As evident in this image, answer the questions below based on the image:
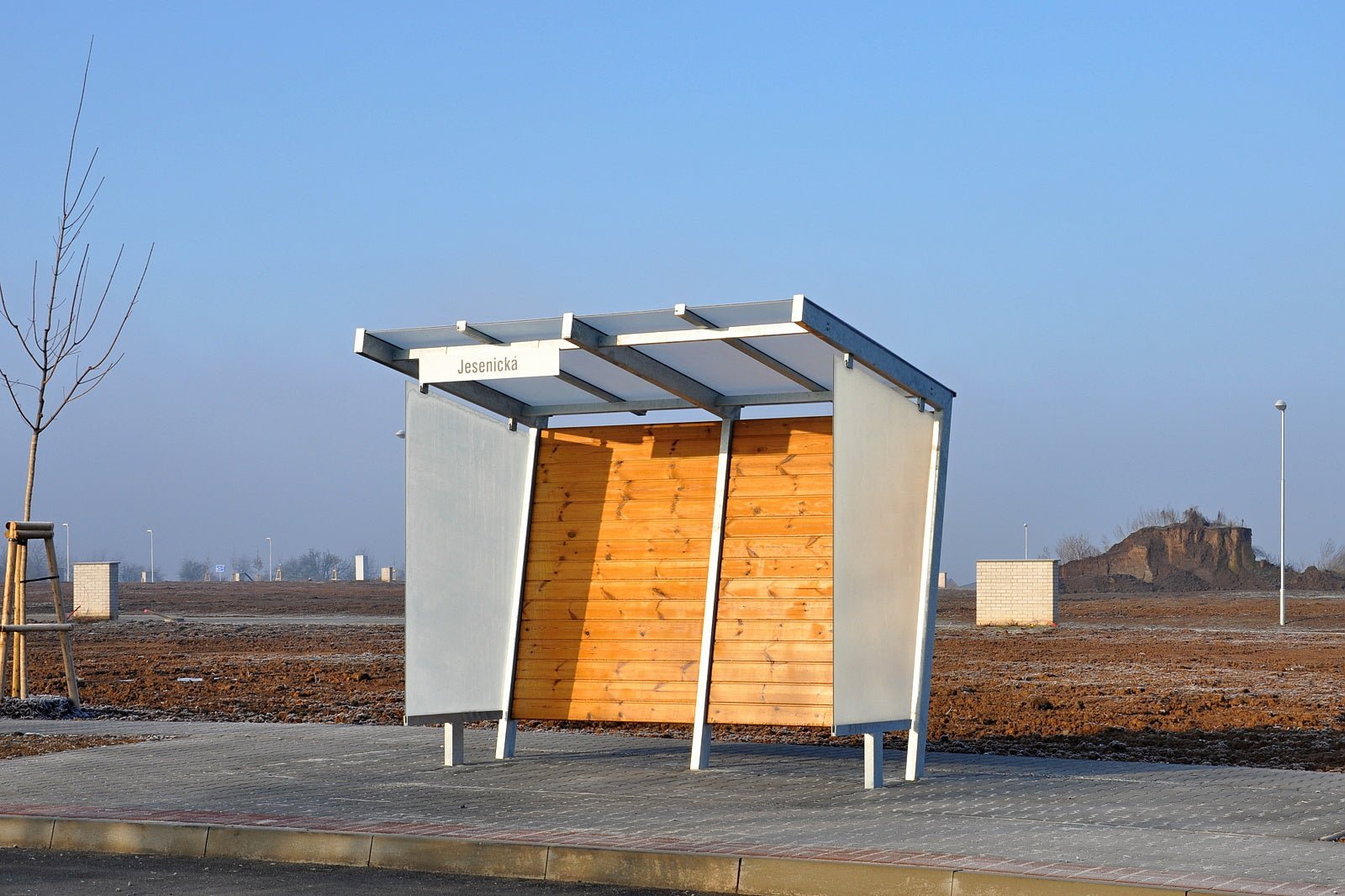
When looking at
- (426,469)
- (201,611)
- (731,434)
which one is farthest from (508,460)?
(201,611)

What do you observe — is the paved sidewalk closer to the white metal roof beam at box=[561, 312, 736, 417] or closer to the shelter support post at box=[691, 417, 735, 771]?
the shelter support post at box=[691, 417, 735, 771]

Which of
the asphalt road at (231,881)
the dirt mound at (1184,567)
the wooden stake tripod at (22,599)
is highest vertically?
the dirt mound at (1184,567)

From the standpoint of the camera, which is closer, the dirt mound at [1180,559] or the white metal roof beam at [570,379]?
the white metal roof beam at [570,379]

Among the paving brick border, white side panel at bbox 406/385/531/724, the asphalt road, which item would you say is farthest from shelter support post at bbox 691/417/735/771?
the asphalt road

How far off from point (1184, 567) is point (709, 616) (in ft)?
323

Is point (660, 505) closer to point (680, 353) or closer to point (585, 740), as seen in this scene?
point (680, 353)

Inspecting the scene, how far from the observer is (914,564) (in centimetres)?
1032

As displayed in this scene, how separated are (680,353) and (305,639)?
87.8ft

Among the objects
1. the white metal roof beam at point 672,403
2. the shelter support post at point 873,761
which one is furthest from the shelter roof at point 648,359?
the shelter support post at point 873,761

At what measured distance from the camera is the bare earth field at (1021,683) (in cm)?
1432

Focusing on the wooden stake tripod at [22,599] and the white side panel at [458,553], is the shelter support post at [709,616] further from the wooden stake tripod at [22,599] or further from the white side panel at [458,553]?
the wooden stake tripod at [22,599]

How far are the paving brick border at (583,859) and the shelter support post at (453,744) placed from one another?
249 centimetres

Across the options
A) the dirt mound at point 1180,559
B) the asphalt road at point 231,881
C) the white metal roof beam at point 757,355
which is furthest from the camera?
the dirt mound at point 1180,559

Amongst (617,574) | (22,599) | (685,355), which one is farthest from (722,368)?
(22,599)
